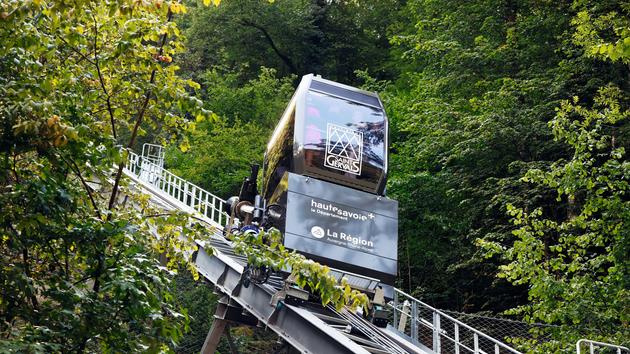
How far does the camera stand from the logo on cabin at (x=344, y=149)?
559 inches

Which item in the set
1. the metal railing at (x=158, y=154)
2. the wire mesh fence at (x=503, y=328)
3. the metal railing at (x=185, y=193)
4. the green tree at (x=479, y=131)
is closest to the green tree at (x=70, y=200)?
the wire mesh fence at (x=503, y=328)

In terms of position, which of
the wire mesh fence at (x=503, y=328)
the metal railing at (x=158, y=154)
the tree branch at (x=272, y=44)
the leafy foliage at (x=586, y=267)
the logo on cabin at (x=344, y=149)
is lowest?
the wire mesh fence at (x=503, y=328)

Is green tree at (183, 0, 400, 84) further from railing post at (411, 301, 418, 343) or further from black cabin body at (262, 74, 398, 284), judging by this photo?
railing post at (411, 301, 418, 343)

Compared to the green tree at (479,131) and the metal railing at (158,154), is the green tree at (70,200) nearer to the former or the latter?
the green tree at (479,131)

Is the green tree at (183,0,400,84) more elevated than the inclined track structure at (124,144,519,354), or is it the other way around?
the green tree at (183,0,400,84)

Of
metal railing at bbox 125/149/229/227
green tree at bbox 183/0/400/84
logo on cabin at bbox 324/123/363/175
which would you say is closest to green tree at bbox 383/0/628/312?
metal railing at bbox 125/149/229/227

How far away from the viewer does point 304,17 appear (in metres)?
41.7

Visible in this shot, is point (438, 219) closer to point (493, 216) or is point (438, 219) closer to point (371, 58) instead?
point (493, 216)

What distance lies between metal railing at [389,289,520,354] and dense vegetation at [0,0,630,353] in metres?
1.31

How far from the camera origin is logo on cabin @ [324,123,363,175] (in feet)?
46.5

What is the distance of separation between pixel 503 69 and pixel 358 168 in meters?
11.6

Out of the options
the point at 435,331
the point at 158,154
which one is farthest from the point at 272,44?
the point at 435,331

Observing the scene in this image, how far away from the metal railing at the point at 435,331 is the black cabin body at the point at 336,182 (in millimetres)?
1212

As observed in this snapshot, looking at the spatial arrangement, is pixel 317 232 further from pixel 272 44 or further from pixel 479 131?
pixel 272 44
